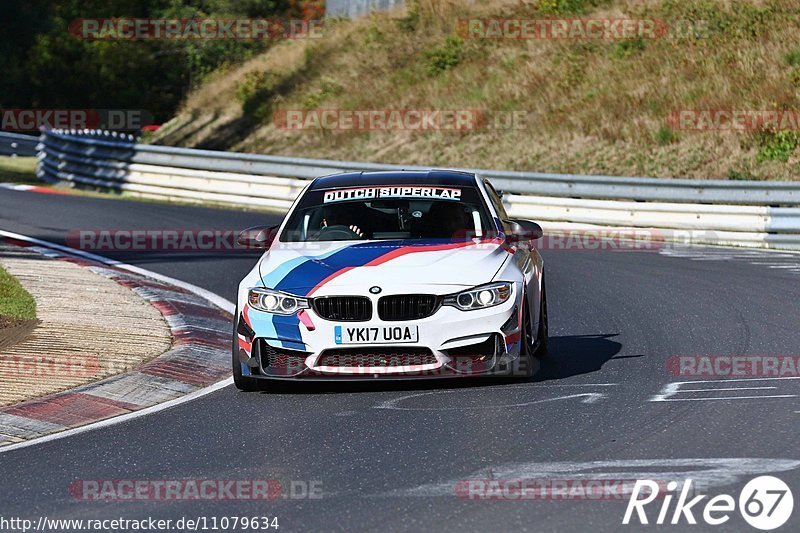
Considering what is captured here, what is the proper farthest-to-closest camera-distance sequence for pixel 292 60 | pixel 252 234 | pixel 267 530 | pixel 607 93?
1. pixel 292 60
2. pixel 607 93
3. pixel 252 234
4. pixel 267 530

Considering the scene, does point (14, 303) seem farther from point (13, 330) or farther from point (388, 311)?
point (388, 311)

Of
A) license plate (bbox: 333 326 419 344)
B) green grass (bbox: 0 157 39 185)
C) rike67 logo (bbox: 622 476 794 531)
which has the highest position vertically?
rike67 logo (bbox: 622 476 794 531)

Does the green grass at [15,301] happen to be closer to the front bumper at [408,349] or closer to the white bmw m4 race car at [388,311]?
the white bmw m4 race car at [388,311]

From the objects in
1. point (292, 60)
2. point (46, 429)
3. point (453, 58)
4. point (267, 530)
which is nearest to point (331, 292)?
point (46, 429)

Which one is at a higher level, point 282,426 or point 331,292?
point 331,292

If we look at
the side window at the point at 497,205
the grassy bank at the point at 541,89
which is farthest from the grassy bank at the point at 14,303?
the grassy bank at the point at 541,89

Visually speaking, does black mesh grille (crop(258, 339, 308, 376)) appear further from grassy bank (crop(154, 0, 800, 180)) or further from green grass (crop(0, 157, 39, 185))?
green grass (crop(0, 157, 39, 185))

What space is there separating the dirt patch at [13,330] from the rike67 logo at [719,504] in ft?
20.1

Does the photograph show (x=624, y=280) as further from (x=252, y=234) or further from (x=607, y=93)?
(x=607, y=93)

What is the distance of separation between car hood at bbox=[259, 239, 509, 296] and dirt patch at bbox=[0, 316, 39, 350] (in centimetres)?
235

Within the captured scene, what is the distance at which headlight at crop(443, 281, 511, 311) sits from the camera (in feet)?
29.2

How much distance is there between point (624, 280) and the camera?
50.7 feet

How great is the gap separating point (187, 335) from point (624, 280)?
19.3ft

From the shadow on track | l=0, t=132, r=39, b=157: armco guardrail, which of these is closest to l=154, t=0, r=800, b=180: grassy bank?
l=0, t=132, r=39, b=157: armco guardrail
